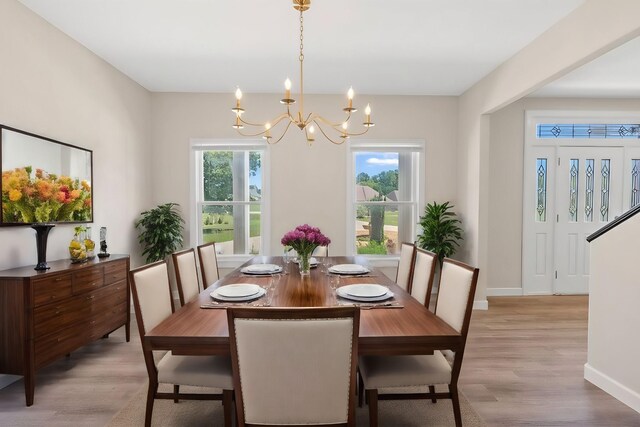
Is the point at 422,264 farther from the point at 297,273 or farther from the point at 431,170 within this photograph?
the point at 431,170

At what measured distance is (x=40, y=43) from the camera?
3043mm

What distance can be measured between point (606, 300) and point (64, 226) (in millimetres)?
4418

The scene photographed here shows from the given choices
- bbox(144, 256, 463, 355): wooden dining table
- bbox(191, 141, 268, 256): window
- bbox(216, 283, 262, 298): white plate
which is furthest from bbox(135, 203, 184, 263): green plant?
bbox(216, 283, 262, 298): white plate

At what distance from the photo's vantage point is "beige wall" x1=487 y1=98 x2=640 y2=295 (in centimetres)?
523

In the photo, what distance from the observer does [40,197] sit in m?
2.89

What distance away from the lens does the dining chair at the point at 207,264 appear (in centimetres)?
318

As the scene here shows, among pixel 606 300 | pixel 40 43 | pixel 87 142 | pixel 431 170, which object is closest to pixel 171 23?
pixel 40 43

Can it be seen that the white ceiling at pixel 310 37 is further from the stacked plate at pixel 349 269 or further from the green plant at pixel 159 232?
the stacked plate at pixel 349 269

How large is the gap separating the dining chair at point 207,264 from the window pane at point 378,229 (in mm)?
2467

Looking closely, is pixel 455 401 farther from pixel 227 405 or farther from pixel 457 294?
pixel 227 405

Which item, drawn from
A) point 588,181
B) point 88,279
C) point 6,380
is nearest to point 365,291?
point 88,279

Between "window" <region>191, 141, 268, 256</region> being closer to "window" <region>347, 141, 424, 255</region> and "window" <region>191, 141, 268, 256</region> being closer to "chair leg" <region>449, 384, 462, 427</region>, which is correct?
"window" <region>347, 141, 424, 255</region>

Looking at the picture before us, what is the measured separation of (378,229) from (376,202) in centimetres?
40

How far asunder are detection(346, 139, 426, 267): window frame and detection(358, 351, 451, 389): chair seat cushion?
3.18m
